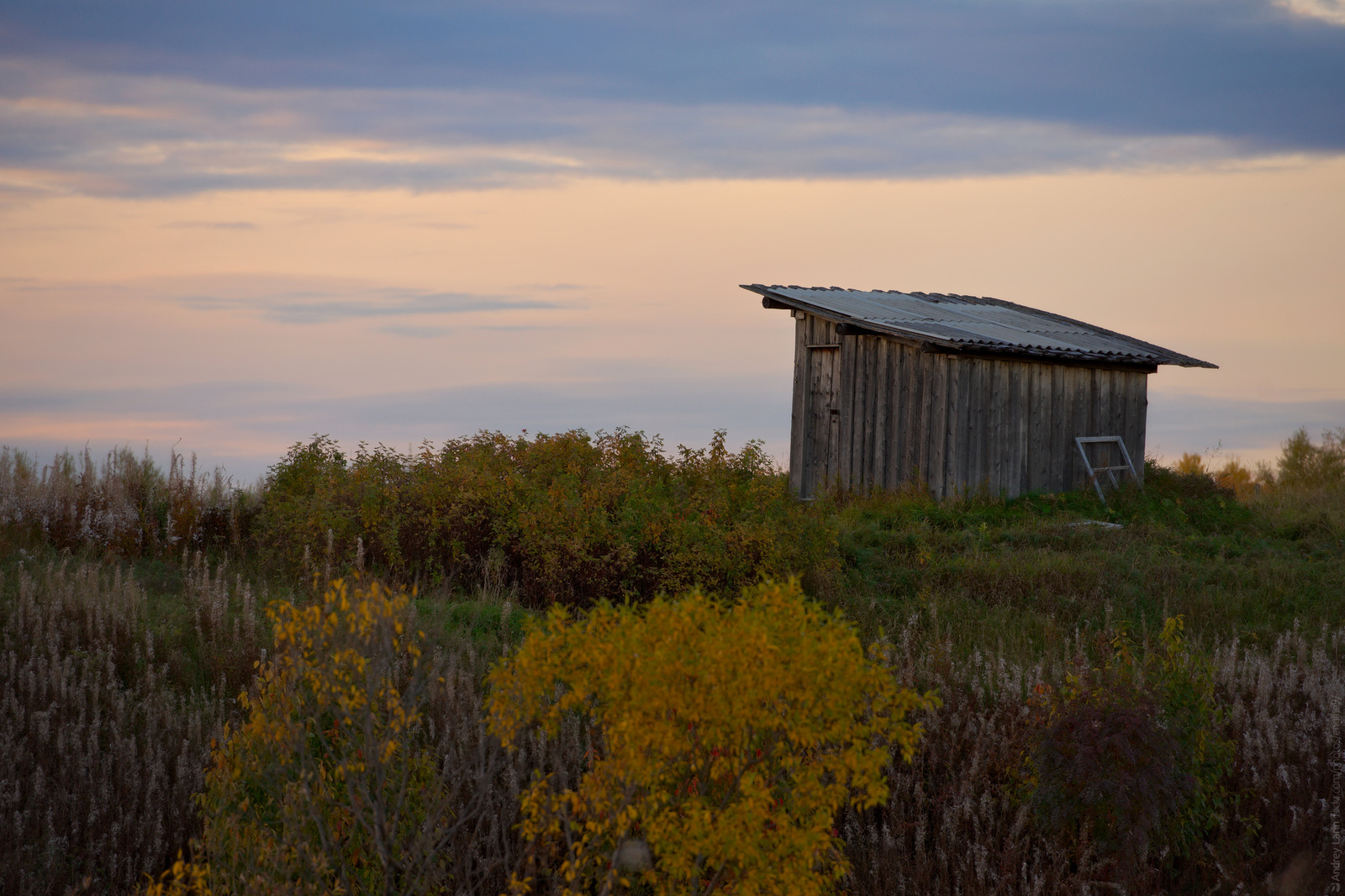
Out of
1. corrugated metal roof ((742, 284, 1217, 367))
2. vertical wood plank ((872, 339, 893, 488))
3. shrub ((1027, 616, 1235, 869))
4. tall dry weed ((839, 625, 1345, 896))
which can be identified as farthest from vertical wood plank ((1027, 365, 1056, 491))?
shrub ((1027, 616, 1235, 869))

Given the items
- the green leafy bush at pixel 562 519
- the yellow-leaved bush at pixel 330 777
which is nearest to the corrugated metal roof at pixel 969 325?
the green leafy bush at pixel 562 519

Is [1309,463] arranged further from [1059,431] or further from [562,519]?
[562,519]

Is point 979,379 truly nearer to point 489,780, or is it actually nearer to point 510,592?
point 510,592

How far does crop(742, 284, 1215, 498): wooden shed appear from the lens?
17.2m

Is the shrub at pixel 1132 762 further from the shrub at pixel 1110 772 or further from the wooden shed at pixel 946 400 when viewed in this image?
the wooden shed at pixel 946 400

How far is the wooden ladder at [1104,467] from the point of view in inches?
764

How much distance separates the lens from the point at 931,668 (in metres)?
6.91

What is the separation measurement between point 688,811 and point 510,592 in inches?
255

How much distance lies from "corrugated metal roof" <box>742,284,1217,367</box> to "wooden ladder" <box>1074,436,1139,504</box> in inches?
59.4

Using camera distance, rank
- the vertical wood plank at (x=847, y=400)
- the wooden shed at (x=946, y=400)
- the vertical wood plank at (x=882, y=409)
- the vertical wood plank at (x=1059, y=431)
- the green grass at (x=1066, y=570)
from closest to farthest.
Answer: the green grass at (x=1066, y=570) < the wooden shed at (x=946, y=400) < the vertical wood plank at (x=882, y=409) < the vertical wood plank at (x=847, y=400) < the vertical wood plank at (x=1059, y=431)

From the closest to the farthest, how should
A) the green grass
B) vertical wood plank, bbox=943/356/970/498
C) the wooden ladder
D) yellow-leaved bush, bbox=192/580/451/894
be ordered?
yellow-leaved bush, bbox=192/580/451/894 → the green grass → vertical wood plank, bbox=943/356/970/498 → the wooden ladder

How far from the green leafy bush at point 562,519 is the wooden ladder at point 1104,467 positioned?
1032cm

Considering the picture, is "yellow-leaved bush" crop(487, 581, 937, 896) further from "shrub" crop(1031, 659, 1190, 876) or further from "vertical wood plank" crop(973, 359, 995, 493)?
"vertical wood plank" crop(973, 359, 995, 493)

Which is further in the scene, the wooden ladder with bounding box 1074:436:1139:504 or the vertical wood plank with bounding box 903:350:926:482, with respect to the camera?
the wooden ladder with bounding box 1074:436:1139:504
